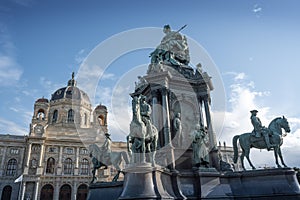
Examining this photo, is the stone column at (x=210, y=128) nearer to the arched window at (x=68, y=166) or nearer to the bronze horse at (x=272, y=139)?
the bronze horse at (x=272, y=139)

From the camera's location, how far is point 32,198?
159 ft

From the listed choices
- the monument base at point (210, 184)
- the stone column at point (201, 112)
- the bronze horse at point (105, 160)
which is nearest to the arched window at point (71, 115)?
the bronze horse at point (105, 160)

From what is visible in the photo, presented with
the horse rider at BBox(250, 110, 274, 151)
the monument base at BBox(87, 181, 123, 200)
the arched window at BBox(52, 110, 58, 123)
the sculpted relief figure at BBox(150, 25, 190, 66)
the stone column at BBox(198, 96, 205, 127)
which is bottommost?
the monument base at BBox(87, 181, 123, 200)

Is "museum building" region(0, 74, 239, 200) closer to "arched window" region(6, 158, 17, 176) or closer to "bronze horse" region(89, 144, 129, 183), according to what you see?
"arched window" region(6, 158, 17, 176)

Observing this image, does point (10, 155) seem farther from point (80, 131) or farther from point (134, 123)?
point (134, 123)

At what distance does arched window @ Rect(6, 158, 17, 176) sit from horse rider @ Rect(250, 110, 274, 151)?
188ft

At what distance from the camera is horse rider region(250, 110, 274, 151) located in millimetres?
10782

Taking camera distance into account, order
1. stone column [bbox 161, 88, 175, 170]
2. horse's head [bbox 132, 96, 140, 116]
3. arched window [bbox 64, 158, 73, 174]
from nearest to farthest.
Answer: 1. horse's head [bbox 132, 96, 140, 116]
2. stone column [bbox 161, 88, 175, 170]
3. arched window [bbox 64, 158, 73, 174]

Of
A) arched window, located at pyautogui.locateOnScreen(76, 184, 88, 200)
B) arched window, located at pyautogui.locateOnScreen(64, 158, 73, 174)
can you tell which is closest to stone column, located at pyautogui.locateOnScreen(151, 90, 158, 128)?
arched window, located at pyautogui.locateOnScreen(76, 184, 88, 200)

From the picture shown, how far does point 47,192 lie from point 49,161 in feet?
23.2

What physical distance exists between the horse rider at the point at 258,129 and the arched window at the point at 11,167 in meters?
57.3

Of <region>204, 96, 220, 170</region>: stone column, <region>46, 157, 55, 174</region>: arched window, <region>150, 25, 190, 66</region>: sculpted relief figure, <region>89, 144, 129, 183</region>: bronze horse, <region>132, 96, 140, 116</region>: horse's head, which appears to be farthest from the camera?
<region>46, 157, 55, 174</region>: arched window

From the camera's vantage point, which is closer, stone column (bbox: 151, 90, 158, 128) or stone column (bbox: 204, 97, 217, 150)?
stone column (bbox: 151, 90, 158, 128)

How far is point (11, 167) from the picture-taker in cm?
5325
